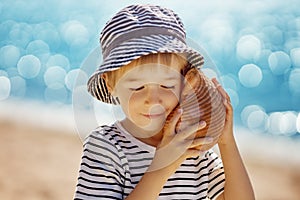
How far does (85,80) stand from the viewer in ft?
5.81

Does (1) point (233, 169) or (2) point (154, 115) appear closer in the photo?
(2) point (154, 115)

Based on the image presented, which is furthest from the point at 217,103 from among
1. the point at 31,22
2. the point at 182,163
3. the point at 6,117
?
the point at 31,22

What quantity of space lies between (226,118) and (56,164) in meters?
3.54

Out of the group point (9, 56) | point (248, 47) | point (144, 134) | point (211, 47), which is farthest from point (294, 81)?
point (144, 134)

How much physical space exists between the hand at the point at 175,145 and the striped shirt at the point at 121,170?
0.29ft

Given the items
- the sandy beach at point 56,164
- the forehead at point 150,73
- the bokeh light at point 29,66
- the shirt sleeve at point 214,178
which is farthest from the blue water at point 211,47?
the forehead at point 150,73

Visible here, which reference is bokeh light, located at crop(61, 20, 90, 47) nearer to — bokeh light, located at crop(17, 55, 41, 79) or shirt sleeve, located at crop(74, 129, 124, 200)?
bokeh light, located at crop(17, 55, 41, 79)

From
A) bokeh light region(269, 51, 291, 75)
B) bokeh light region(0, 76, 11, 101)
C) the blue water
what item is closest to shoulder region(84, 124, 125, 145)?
the blue water

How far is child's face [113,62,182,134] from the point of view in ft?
5.36

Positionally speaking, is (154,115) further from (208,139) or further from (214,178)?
(214,178)

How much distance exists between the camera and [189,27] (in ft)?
35.6

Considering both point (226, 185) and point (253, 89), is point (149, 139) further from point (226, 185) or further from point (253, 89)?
point (253, 89)

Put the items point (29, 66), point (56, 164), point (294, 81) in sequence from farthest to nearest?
1. point (29, 66)
2. point (294, 81)
3. point (56, 164)

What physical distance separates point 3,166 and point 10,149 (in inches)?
21.1
